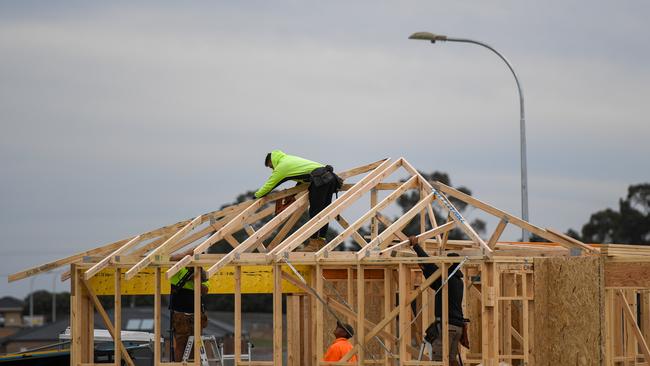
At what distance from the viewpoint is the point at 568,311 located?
18.0 metres

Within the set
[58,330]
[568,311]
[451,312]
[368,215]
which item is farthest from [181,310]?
[58,330]

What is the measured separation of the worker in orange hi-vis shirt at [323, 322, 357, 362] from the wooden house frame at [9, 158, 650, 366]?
256 mm

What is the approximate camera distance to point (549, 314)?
18250mm

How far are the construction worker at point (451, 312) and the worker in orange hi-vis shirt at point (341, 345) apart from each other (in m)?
1.34

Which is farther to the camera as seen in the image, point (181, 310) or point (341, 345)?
point (181, 310)

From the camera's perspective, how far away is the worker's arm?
782 inches

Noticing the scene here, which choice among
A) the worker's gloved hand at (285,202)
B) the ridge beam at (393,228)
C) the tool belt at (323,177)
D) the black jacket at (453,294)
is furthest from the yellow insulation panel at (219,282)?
the black jacket at (453,294)

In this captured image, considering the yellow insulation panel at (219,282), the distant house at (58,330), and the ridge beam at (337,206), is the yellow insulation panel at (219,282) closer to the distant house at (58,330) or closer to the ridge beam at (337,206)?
the ridge beam at (337,206)

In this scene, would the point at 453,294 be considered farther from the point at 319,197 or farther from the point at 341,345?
the point at 319,197

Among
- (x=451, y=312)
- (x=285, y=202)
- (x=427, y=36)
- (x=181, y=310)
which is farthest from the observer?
(x=427, y=36)

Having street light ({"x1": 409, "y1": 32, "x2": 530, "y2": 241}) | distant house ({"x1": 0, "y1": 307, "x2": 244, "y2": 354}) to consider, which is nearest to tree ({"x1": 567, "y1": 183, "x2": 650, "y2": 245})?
distant house ({"x1": 0, "y1": 307, "x2": 244, "y2": 354})

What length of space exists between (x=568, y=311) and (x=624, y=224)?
172 feet

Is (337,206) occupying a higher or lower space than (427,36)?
Answer: lower

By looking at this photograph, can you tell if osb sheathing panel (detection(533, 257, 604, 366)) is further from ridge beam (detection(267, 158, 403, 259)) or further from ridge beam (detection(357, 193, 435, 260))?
ridge beam (detection(267, 158, 403, 259))
